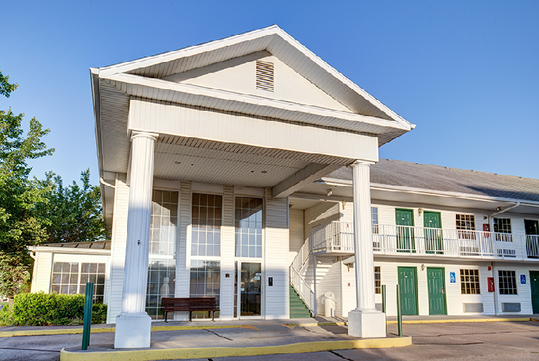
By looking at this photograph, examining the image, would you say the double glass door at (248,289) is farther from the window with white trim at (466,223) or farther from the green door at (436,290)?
the window with white trim at (466,223)

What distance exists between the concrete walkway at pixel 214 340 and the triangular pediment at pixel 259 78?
555cm

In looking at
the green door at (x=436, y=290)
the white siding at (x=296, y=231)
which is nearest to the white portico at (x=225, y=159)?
the white siding at (x=296, y=231)

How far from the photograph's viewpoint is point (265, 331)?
11.9 meters

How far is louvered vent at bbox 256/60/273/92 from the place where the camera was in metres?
10.8

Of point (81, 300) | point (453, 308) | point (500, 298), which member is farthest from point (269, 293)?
point (500, 298)

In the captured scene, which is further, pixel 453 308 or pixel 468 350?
pixel 453 308

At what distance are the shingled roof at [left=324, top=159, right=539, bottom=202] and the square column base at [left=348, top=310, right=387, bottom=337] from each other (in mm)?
7067

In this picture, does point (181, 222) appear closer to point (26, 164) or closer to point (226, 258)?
point (226, 258)

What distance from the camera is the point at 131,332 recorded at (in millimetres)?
8258

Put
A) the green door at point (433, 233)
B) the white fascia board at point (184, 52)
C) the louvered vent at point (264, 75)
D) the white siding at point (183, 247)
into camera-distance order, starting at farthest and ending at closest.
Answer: the green door at point (433, 233) → the white siding at point (183, 247) → the louvered vent at point (264, 75) → the white fascia board at point (184, 52)

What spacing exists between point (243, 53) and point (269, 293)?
8773mm

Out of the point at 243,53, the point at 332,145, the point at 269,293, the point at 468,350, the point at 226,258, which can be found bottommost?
the point at 468,350

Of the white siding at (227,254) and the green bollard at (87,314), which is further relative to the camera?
the white siding at (227,254)

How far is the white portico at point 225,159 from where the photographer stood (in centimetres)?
919
